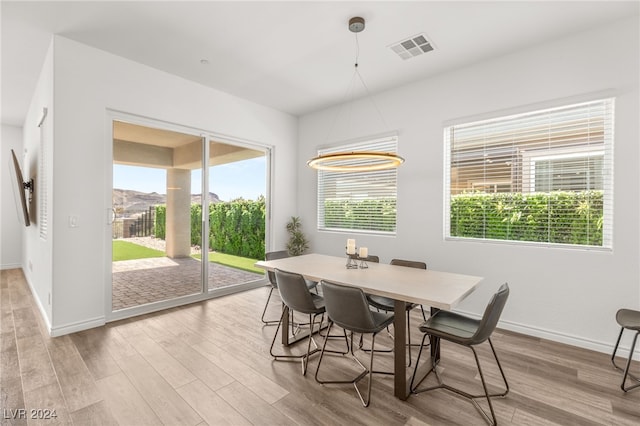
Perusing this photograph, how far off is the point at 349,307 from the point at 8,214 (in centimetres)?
819

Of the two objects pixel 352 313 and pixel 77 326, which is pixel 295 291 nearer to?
pixel 352 313

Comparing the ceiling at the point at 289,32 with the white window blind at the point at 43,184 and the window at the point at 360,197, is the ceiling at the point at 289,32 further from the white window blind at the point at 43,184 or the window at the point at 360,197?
the window at the point at 360,197

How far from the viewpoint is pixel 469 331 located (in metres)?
2.14

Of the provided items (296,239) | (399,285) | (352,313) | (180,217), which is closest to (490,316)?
(399,285)

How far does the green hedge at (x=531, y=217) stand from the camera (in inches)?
118

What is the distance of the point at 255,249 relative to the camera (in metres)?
5.30

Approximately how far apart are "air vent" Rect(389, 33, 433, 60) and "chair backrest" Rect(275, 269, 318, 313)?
2688 millimetres

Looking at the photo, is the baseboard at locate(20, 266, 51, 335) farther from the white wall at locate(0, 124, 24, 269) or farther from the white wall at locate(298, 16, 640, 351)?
the white wall at locate(298, 16, 640, 351)

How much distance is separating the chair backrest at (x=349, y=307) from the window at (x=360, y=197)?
2420 millimetres

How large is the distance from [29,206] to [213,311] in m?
3.42

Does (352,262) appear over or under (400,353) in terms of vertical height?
over

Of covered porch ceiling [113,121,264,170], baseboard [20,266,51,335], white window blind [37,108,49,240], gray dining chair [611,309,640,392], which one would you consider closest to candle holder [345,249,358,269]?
gray dining chair [611,309,640,392]

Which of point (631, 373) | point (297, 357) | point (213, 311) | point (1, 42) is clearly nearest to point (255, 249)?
point (213, 311)

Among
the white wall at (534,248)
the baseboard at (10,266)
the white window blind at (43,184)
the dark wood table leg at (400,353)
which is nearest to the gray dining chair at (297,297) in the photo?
the dark wood table leg at (400,353)
